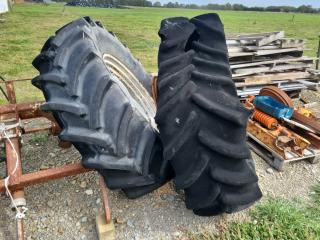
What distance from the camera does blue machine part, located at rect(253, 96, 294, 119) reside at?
A: 140 inches

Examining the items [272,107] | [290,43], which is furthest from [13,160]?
[290,43]

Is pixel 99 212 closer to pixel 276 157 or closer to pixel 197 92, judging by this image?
pixel 197 92

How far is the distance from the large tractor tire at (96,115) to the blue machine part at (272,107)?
1811 mm

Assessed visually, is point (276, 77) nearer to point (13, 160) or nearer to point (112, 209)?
point (112, 209)

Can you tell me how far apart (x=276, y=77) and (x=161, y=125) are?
357 cm

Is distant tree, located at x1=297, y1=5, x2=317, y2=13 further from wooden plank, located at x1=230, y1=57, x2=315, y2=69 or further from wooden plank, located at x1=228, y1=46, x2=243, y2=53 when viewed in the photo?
wooden plank, located at x1=228, y1=46, x2=243, y2=53

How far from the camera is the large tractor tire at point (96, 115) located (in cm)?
196

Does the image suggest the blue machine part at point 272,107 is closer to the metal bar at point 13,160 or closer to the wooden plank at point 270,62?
the wooden plank at point 270,62

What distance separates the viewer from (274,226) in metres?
2.39

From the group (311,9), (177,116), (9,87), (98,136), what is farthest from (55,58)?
(311,9)

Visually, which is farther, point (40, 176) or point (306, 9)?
point (306, 9)

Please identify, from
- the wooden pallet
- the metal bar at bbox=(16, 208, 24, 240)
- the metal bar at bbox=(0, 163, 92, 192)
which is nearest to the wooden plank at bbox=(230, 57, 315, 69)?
the wooden pallet

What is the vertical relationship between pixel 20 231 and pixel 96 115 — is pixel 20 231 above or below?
below

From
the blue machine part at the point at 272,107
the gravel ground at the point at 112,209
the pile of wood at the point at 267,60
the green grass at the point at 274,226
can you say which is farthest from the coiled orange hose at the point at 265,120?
the pile of wood at the point at 267,60
